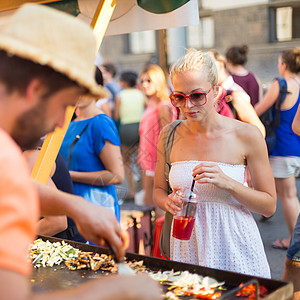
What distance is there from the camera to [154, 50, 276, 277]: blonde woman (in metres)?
2.24

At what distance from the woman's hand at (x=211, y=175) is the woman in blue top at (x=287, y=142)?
9.40ft

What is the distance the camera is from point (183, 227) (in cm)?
219

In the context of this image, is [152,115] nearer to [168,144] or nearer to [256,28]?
[168,144]

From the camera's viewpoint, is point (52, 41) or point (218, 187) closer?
point (52, 41)

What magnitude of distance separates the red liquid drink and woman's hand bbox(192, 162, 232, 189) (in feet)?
0.66

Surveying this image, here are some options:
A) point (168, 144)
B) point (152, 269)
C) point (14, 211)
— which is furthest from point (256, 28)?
point (14, 211)

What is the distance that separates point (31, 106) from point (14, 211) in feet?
0.75

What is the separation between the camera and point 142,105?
8211 mm

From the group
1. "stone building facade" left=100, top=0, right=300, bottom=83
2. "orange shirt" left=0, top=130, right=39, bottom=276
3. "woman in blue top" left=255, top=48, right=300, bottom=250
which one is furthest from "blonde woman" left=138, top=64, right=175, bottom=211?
"stone building facade" left=100, top=0, right=300, bottom=83

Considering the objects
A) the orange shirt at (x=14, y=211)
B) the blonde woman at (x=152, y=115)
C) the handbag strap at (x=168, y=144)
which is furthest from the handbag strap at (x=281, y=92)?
the orange shirt at (x=14, y=211)

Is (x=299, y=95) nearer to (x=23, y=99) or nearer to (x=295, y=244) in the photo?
(x=295, y=244)

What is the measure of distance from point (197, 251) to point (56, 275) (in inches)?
27.5

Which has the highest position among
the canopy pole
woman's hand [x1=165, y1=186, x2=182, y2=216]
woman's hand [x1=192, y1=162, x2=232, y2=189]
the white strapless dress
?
the canopy pole

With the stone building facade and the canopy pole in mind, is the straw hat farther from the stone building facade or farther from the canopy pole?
the stone building facade
